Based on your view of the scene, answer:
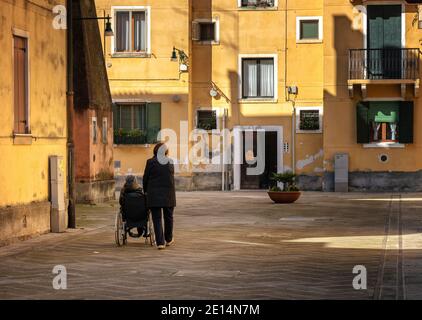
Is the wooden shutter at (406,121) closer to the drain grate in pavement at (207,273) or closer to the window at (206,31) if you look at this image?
the window at (206,31)

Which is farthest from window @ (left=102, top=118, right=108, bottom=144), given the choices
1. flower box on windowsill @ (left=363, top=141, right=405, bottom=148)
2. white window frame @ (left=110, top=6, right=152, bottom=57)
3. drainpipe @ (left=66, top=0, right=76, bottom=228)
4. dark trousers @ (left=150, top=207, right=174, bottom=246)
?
A: dark trousers @ (left=150, top=207, right=174, bottom=246)

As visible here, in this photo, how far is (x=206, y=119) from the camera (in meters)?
39.1

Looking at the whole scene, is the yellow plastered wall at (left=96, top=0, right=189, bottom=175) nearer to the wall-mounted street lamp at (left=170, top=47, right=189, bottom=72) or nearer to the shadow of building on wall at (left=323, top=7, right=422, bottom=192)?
the wall-mounted street lamp at (left=170, top=47, right=189, bottom=72)

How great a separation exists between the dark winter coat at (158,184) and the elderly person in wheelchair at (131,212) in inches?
9.8

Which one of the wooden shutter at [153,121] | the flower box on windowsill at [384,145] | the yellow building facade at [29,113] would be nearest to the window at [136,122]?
the wooden shutter at [153,121]

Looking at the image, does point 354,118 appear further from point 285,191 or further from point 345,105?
point 285,191

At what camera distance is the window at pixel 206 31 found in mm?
38969

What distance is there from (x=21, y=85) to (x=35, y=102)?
2.25ft

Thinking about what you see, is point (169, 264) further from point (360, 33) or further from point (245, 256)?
point (360, 33)

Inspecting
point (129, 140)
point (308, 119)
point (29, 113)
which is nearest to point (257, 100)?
point (308, 119)

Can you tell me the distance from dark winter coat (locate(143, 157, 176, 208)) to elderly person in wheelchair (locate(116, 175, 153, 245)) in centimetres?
25

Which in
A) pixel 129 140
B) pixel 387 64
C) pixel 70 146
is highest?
pixel 387 64

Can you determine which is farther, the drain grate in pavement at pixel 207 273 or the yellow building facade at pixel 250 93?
the yellow building facade at pixel 250 93

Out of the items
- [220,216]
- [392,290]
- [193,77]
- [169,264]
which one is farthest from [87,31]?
[392,290]
